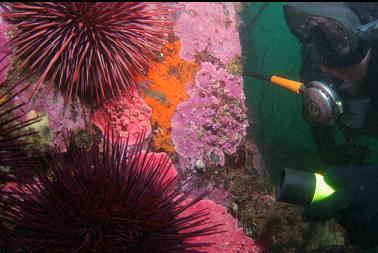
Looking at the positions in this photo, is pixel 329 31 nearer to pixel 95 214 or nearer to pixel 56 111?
pixel 56 111

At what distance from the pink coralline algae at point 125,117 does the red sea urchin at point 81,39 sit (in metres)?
0.31

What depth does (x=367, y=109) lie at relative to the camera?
5.00m

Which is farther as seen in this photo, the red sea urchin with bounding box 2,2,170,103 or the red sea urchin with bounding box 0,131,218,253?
the red sea urchin with bounding box 2,2,170,103

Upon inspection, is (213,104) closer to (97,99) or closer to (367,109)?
(97,99)

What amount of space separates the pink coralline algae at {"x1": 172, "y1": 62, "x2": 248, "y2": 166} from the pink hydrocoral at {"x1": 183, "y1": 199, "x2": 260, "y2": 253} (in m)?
0.55

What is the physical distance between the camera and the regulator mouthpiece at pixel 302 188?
4.27 m

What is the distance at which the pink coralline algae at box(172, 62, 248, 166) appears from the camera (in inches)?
162

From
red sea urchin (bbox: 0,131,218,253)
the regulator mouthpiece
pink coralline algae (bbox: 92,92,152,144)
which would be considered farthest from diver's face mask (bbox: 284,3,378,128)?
red sea urchin (bbox: 0,131,218,253)

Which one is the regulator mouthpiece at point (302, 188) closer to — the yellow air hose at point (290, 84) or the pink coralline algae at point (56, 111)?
the yellow air hose at point (290, 84)

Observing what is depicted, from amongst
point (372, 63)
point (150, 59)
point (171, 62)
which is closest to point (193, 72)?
point (171, 62)

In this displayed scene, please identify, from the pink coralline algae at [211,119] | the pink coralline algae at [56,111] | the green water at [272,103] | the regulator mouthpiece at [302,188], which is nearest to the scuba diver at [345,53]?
the regulator mouthpiece at [302,188]

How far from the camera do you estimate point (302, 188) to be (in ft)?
A: 14.1

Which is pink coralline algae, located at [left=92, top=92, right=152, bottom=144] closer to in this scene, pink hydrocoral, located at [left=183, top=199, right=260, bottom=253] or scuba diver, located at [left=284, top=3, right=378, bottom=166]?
pink hydrocoral, located at [left=183, top=199, right=260, bottom=253]

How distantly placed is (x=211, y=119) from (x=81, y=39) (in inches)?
74.0
